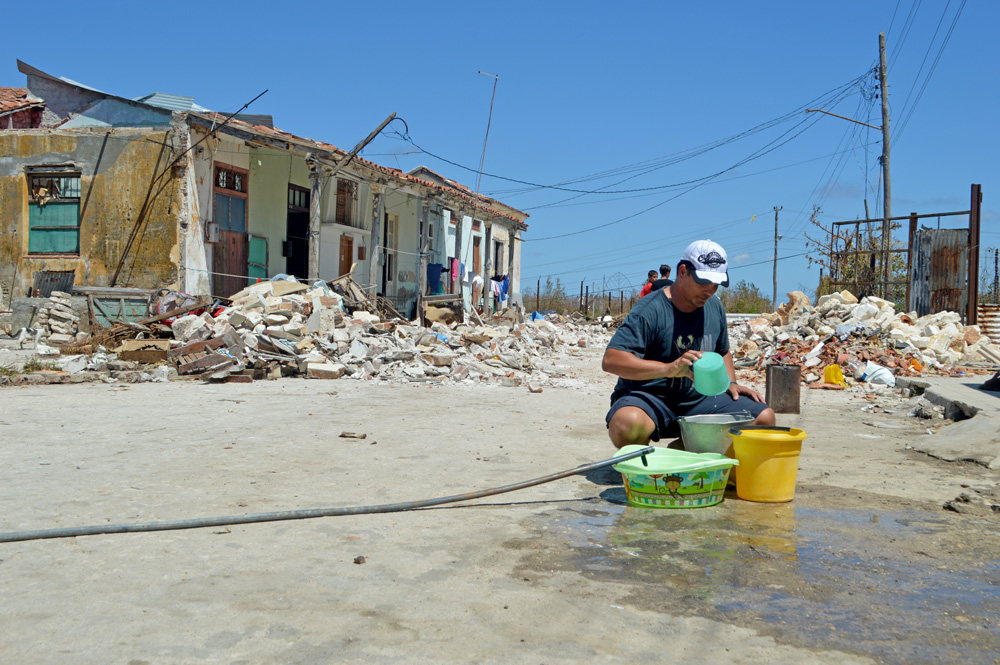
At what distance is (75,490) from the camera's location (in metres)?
4.48

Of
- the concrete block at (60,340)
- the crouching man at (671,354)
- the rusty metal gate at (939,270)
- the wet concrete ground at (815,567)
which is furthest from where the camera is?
the rusty metal gate at (939,270)

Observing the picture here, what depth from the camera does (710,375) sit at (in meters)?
4.17

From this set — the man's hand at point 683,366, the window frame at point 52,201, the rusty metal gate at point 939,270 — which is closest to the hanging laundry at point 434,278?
the window frame at point 52,201

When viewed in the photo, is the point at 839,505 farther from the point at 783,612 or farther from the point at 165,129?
the point at 165,129

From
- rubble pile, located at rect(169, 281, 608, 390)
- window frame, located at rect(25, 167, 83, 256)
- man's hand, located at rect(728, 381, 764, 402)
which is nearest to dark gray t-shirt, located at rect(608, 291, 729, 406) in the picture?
man's hand, located at rect(728, 381, 764, 402)

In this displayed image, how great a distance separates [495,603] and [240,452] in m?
3.62

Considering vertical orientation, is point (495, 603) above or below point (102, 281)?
below

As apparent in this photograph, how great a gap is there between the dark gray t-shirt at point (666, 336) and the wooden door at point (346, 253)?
17629mm

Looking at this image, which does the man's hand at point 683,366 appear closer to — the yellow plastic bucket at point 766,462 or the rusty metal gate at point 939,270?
the yellow plastic bucket at point 766,462

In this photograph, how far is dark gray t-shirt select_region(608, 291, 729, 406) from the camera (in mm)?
4445

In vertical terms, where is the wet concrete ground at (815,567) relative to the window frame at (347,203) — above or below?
below

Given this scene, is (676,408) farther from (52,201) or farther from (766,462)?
(52,201)

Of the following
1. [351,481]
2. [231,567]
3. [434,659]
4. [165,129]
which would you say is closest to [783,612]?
[434,659]

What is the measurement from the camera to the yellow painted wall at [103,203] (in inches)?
608
